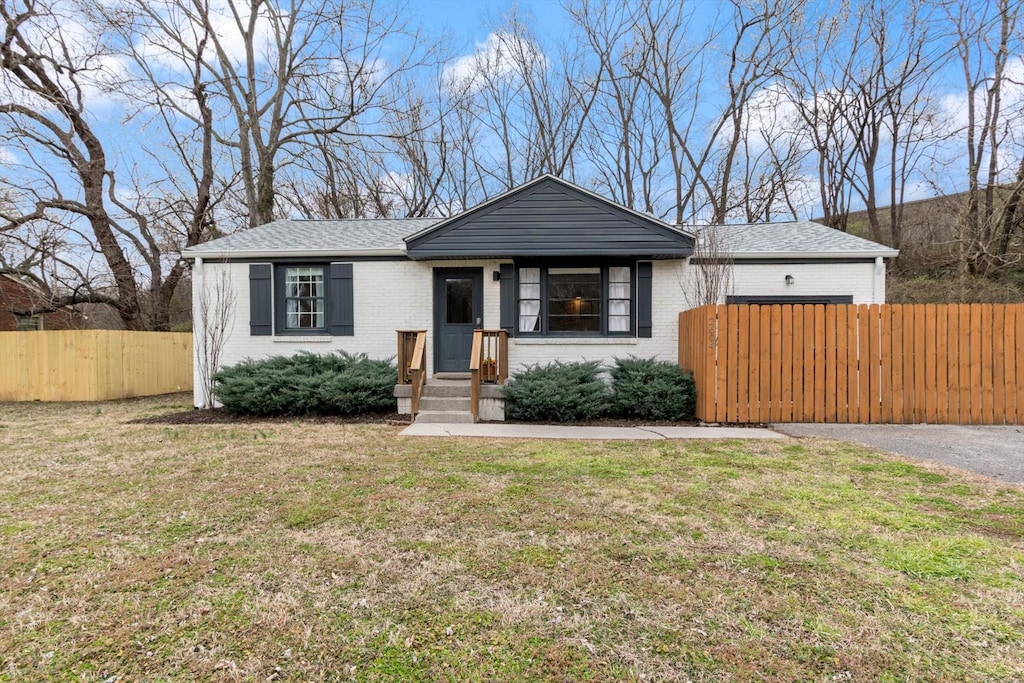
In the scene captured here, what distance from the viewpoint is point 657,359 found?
9.72 metres

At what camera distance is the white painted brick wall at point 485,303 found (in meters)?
9.66

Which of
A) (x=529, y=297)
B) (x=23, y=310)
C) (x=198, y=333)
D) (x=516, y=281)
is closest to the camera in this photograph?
(x=198, y=333)

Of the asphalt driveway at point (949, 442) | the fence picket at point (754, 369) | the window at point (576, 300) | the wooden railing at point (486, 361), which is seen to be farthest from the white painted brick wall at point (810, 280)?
the wooden railing at point (486, 361)

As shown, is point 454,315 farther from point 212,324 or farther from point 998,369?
point 998,369

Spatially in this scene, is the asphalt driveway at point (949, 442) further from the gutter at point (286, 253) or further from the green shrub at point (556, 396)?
the gutter at point (286, 253)

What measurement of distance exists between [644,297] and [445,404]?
4.36 m

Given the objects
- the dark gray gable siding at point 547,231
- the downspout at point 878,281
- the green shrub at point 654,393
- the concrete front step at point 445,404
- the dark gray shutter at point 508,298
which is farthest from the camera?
the dark gray shutter at point 508,298

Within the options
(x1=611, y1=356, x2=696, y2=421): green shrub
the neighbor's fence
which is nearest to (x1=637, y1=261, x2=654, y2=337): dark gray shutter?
(x1=611, y1=356, x2=696, y2=421): green shrub

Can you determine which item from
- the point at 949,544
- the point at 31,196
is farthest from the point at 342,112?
the point at 949,544

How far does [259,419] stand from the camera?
8562 millimetres

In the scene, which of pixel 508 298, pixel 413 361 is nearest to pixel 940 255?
pixel 508 298

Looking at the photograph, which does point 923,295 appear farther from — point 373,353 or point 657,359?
point 373,353

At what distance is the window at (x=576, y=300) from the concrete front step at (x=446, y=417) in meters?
2.36

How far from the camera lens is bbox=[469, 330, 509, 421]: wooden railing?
8.20 meters
